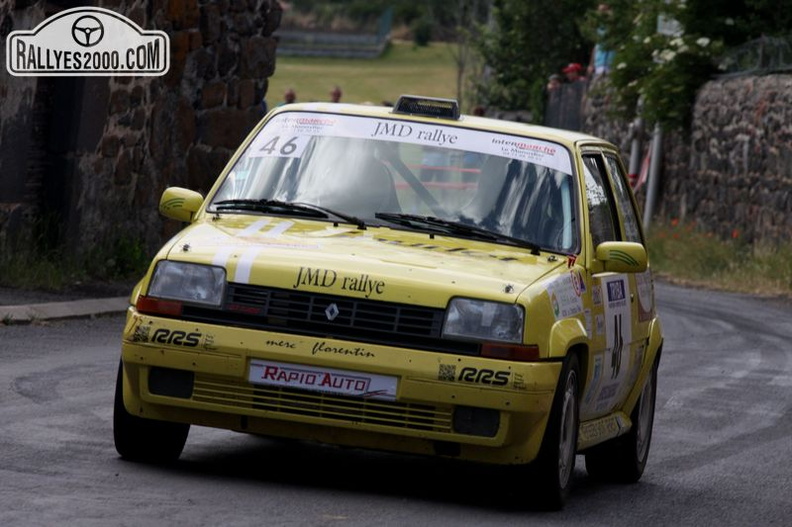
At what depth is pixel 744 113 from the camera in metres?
29.2

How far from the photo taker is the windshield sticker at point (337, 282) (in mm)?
7809

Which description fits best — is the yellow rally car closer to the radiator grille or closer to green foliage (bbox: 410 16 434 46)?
the radiator grille

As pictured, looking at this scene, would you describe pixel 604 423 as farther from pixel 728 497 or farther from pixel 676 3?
pixel 676 3

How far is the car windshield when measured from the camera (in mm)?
8805

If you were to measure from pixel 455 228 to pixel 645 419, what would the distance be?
2058 millimetres

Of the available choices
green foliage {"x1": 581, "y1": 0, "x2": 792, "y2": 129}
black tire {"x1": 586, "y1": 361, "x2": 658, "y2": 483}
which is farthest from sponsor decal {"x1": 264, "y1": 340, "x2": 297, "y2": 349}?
green foliage {"x1": 581, "y1": 0, "x2": 792, "y2": 129}

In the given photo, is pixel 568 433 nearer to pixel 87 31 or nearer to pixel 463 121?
pixel 463 121

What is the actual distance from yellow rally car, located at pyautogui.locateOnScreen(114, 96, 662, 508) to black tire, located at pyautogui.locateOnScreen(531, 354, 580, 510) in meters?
0.01

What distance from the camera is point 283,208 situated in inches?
350

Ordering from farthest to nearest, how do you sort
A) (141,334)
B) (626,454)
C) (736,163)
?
(736,163)
(626,454)
(141,334)

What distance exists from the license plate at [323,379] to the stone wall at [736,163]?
19.9 m

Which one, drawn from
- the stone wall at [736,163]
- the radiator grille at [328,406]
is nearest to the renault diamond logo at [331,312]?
the radiator grille at [328,406]

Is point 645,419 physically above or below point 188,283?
below

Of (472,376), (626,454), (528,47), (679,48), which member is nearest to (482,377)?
(472,376)
